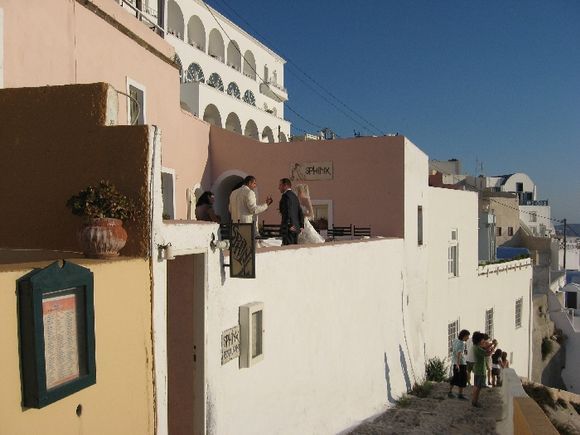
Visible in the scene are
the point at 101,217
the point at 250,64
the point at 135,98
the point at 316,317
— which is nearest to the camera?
the point at 101,217

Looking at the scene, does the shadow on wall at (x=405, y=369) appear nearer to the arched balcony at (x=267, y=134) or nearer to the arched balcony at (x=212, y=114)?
the arched balcony at (x=212, y=114)

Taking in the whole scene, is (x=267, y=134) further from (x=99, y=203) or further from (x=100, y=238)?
(x=100, y=238)

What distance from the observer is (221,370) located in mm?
6223

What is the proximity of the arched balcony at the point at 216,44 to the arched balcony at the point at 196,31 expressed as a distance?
6.16 feet

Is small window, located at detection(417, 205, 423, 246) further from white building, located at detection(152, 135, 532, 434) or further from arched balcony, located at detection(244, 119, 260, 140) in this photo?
arched balcony, located at detection(244, 119, 260, 140)

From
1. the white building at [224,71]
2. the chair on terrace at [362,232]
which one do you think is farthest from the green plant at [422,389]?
the white building at [224,71]

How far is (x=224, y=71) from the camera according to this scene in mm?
28328

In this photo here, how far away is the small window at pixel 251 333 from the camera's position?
264 inches

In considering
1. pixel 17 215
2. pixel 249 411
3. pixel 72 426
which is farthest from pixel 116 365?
pixel 249 411

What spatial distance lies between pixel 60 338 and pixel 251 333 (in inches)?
125

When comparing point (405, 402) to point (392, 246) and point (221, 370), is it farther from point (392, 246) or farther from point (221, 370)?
point (221, 370)

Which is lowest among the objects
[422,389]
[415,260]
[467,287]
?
[422,389]

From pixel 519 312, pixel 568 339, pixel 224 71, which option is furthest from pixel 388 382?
pixel 568 339

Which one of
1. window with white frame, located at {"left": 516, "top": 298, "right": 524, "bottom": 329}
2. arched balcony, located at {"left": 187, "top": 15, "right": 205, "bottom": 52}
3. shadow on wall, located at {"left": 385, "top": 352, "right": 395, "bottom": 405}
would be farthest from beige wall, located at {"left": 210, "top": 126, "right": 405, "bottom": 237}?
arched balcony, located at {"left": 187, "top": 15, "right": 205, "bottom": 52}
